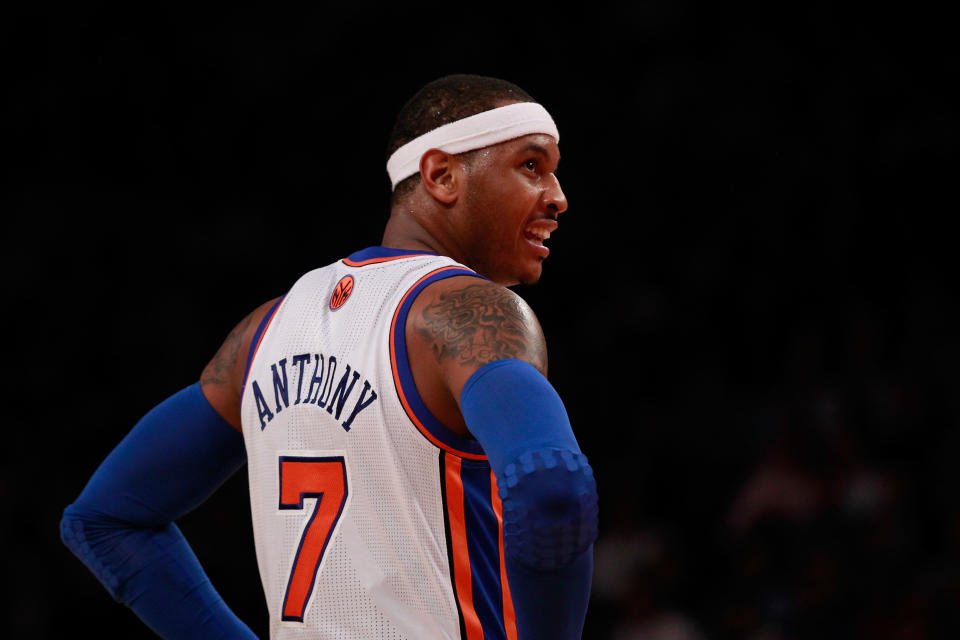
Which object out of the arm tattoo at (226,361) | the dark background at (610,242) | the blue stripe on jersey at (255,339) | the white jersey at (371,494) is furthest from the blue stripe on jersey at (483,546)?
the dark background at (610,242)

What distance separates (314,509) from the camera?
179 centimetres

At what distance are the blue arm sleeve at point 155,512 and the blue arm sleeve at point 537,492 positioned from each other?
81 centimetres

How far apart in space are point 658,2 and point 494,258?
5.10 meters

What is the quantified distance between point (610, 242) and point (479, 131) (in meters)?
4.30

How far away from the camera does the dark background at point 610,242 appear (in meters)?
5.23

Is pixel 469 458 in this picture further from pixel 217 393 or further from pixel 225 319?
pixel 225 319

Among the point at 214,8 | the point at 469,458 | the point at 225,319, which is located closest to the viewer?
the point at 469,458

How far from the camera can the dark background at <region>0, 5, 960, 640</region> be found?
5.23 meters

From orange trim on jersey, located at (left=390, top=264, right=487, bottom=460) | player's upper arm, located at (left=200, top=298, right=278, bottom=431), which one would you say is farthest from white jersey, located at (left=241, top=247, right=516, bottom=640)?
player's upper arm, located at (left=200, top=298, right=278, bottom=431)

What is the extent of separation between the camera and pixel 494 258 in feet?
6.99

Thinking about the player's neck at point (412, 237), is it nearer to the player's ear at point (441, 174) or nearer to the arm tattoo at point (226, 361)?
the player's ear at point (441, 174)

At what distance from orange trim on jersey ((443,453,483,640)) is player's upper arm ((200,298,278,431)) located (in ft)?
1.75

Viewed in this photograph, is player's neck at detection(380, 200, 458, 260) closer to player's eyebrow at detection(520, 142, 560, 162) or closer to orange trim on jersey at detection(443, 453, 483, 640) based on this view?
player's eyebrow at detection(520, 142, 560, 162)

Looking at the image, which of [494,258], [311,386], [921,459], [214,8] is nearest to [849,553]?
[921,459]
